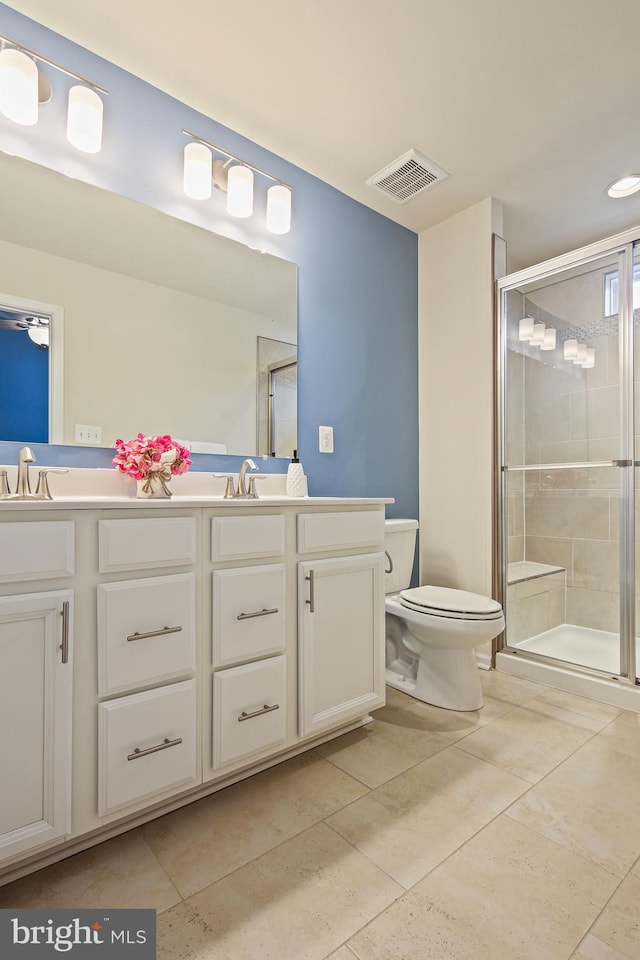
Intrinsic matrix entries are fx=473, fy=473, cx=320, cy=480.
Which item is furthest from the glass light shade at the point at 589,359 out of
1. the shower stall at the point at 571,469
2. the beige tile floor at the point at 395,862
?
the beige tile floor at the point at 395,862

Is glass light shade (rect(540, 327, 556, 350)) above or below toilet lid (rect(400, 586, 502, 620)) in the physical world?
above

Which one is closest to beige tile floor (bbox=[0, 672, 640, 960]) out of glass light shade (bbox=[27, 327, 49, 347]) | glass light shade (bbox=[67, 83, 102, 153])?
glass light shade (bbox=[27, 327, 49, 347])

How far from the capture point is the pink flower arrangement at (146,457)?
1.54 m

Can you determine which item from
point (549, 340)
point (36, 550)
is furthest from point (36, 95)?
point (549, 340)

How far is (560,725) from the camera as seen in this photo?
70.6 inches

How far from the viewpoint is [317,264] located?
223cm

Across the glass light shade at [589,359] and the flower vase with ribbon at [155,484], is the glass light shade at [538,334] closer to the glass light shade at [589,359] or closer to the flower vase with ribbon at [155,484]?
the glass light shade at [589,359]

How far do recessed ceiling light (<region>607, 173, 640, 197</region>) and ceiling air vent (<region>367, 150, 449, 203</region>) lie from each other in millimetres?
816

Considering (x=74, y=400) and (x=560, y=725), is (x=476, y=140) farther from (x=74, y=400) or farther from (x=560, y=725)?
(x=560, y=725)

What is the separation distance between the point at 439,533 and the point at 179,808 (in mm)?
1774

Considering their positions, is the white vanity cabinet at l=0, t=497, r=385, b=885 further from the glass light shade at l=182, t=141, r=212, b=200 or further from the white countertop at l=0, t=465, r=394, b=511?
the glass light shade at l=182, t=141, r=212, b=200

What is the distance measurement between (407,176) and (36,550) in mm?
2214

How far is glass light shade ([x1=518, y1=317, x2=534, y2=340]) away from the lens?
8.00 feet

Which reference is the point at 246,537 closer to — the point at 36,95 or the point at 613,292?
the point at 36,95
